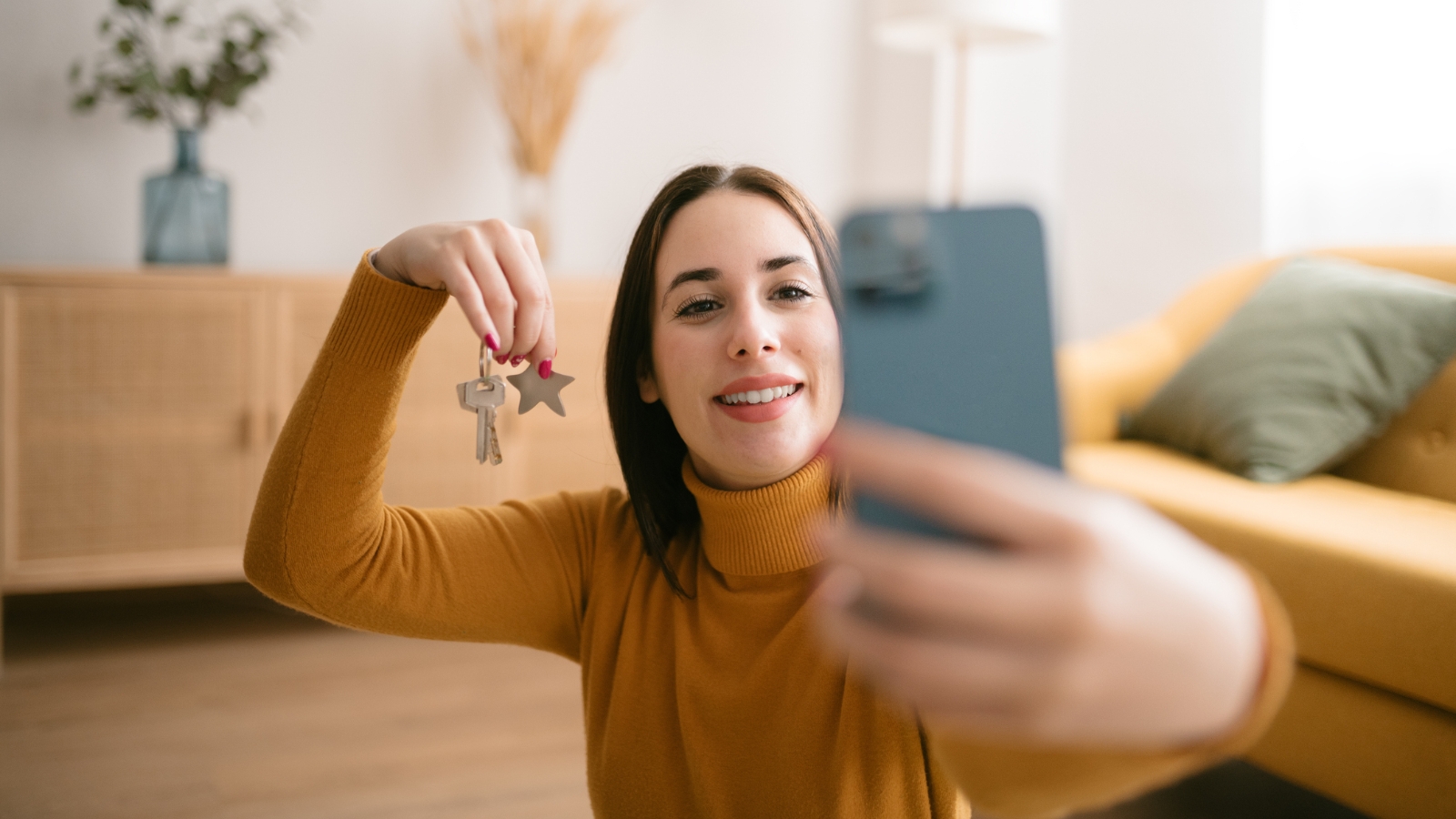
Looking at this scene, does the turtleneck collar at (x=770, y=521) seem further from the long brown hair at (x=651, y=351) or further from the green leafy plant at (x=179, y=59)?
the green leafy plant at (x=179, y=59)

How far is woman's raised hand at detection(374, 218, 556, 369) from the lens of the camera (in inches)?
32.2

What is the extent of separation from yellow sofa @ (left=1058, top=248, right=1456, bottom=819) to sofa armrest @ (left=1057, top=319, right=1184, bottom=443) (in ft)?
0.91

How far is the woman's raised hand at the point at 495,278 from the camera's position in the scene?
82 cm

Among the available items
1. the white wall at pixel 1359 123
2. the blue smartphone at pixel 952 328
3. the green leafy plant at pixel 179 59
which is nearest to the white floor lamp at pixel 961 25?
the white wall at pixel 1359 123

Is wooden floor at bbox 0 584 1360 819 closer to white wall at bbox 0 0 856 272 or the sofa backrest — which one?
the sofa backrest

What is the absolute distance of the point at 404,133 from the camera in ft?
9.80

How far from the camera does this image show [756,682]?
2.95 ft

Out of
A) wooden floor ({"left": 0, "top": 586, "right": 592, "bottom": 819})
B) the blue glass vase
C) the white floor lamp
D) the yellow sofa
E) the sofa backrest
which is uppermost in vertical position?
the white floor lamp

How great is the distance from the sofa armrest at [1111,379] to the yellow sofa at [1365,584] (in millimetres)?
276

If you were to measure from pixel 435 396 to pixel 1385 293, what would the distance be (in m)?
2.00

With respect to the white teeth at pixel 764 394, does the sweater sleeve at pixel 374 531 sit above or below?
below

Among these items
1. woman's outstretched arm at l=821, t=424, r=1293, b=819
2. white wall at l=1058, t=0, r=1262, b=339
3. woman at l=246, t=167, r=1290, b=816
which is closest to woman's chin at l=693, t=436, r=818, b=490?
woman at l=246, t=167, r=1290, b=816

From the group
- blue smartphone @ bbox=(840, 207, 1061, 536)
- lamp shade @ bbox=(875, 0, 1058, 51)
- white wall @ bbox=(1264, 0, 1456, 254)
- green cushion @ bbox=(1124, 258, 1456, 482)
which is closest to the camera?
blue smartphone @ bbox=(840, 207, 1061, 536)

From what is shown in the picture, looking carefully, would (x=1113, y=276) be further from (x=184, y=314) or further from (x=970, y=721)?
(x=970, y=721)
